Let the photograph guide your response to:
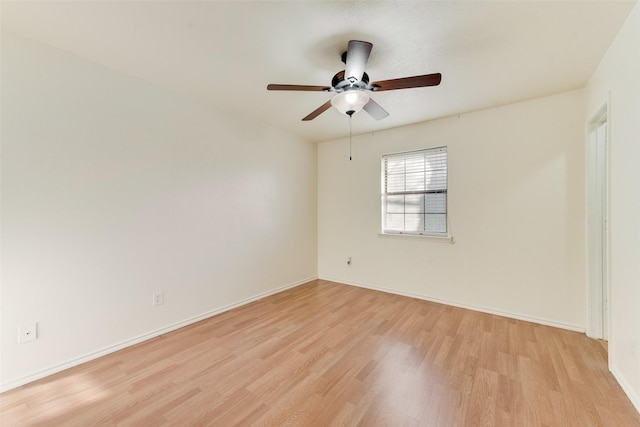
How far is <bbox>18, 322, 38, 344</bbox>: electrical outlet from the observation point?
186cm

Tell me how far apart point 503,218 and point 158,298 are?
12.6ft

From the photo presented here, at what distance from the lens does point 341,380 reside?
189 centimetres

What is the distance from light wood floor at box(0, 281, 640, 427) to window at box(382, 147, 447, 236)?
1.36m

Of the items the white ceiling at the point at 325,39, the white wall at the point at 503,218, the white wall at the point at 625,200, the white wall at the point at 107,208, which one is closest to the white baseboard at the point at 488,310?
the white wall at the point at 503,218

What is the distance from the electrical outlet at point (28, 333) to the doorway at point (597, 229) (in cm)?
472

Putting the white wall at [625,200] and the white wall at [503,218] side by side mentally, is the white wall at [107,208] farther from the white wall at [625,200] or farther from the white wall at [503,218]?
the white wall at [625,200]

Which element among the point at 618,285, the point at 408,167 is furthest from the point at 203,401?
the point at 408,167

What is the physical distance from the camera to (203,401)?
169 centimetres

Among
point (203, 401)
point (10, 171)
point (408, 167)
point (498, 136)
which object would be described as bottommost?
point (203, 401)

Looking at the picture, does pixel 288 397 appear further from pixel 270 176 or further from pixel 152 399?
pixel 270 176

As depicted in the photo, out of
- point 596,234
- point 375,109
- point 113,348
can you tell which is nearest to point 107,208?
point 113,348

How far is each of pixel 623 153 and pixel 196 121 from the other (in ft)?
12.0

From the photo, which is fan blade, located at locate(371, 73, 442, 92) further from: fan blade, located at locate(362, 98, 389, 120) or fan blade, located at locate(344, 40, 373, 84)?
fan blade, located at locate(362, 98, 389, 120)

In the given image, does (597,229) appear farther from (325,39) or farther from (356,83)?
(325,39)
